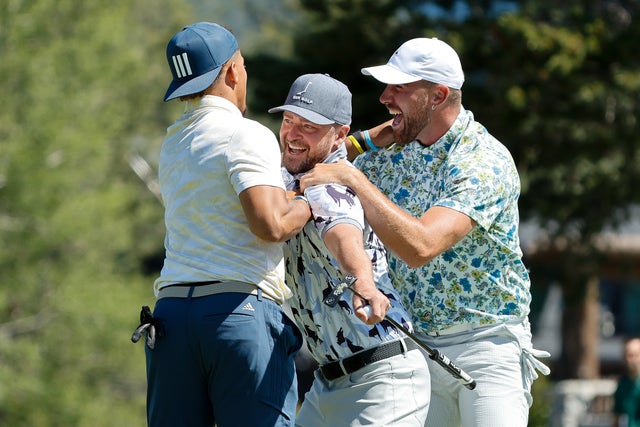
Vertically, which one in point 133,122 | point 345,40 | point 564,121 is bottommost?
Result: point 133,122

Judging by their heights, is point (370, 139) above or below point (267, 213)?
below

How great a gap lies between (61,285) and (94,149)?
11.1ft

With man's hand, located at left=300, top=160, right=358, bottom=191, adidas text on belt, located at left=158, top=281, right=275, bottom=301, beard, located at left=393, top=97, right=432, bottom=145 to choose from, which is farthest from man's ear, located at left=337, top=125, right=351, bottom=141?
adidas text on belt, located at left=158, top=281, right=275, bottom=301

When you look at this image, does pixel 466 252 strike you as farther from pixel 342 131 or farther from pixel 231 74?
pixel 231 74

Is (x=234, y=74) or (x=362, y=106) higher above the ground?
(x=234, y=74)

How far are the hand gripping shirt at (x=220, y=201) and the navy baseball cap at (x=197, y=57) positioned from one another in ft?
0.29

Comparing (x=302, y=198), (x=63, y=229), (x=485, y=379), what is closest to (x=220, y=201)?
(x=302, y=198)

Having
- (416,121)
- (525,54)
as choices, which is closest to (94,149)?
(525,54)

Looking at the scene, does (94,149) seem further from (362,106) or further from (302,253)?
(302,253)

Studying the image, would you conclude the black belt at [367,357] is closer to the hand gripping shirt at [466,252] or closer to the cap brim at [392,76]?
the hand gripping shirt at [466,252]

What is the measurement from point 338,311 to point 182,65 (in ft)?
3.13

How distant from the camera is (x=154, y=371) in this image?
3850mm

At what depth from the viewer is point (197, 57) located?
3.93 m

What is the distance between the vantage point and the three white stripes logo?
3.94m
